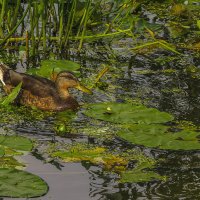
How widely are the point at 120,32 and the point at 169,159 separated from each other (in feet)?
11.0

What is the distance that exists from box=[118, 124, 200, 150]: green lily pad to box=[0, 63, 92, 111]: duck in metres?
1.01

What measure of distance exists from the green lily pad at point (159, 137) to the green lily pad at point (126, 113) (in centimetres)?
15

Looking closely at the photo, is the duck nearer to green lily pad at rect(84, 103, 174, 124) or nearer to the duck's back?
the duck's back

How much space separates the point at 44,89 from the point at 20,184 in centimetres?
249

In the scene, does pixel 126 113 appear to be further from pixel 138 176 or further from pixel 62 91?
pixel 138 176

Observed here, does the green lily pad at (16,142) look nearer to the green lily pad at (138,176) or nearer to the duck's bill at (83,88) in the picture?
the green lily pad at (138,176)

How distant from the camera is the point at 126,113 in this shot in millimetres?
7895

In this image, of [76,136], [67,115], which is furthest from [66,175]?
[67,115]

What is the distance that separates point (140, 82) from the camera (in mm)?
9164

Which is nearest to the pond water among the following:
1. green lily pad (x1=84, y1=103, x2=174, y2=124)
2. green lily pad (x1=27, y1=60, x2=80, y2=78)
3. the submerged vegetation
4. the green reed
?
the submerged vegetation

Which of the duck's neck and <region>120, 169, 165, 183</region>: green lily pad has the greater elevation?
<region>120, 169, 165, 183</region>: green lily pad

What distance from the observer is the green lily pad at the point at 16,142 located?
6.90 metres

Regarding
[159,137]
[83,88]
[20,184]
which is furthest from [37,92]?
[20,184]

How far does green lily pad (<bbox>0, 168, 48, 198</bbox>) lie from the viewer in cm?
599
